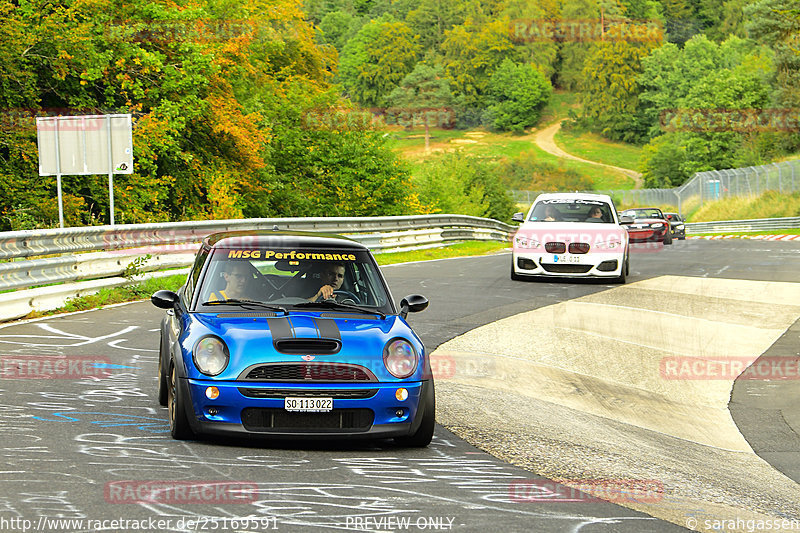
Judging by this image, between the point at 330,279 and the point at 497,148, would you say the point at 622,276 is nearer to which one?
the point at 330,279

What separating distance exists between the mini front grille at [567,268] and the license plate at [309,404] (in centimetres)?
1319

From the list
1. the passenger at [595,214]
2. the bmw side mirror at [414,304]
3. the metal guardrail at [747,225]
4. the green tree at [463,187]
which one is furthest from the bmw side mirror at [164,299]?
the metal guardrail at [747,225]

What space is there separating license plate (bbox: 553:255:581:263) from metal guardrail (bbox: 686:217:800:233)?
41759mm

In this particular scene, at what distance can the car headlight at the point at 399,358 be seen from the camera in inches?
258

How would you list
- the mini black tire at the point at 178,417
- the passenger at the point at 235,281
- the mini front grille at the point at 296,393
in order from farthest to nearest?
the passenger at the point at 235,281, the mini black tire at the point at 178,417, the mini front grille at the point at 296,393

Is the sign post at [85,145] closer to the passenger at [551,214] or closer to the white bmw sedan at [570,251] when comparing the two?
the white bmw sedan at [570,251]

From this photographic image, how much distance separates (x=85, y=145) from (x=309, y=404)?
1325 cm

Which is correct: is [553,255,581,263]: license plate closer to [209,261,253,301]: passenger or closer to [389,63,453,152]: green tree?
[209,261,253,301]: passenger

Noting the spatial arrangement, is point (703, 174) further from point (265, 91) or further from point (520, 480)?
point (520, 480)

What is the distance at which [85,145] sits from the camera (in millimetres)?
18234

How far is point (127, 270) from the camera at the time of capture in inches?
618

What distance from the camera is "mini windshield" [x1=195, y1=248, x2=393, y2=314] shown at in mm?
7355

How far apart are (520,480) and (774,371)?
6762 mm

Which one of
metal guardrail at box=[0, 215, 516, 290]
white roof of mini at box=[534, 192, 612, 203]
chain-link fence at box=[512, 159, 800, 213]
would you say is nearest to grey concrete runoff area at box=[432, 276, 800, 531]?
white roof of mini at box=[534, 192, 612, 203]
